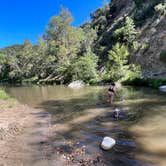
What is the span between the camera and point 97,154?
8.41 meters

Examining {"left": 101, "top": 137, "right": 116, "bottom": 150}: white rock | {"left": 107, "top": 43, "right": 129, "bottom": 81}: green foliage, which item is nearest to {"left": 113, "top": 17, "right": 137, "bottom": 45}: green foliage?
{"left": 107, "top": 43, "right": 129, "bottom": 81}: green foliage

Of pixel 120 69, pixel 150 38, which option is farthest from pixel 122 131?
pixel 150 38

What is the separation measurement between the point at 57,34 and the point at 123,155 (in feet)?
208

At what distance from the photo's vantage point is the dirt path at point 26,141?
8.00 metres

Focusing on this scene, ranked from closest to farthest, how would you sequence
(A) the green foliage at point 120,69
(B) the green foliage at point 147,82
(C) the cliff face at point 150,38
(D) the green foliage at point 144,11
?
1. (B) the green foliage at point 147,82
2. (C) the cliff face at point 150,38
3. (A) the green foliage at point 120,69
4. (D) the green foliage at point 144,11

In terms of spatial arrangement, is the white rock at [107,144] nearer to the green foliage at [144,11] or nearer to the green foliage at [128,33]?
the green foliage at [128,33]

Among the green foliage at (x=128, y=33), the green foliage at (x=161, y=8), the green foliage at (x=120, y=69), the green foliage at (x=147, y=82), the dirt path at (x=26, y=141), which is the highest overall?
the green foliage at (x=161, y=8)

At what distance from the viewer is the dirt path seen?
800cm

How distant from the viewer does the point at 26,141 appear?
1034 centimetres

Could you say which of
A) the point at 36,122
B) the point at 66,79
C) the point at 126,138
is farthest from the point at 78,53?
the point at 126,138

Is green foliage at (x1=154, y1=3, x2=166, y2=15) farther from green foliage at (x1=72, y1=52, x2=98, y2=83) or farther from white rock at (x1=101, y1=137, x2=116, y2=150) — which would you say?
white rock at (x1=101, y1=137, x2=116, y2=150)

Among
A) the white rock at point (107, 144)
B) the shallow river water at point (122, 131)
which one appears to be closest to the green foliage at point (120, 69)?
the shallow river water at point (122, 131)

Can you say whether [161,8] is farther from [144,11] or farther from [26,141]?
[26,141]

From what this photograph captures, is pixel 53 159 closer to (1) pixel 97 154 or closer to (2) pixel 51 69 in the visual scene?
(1) pixel 97 154
